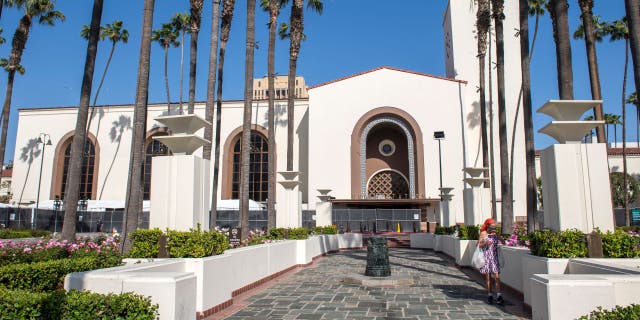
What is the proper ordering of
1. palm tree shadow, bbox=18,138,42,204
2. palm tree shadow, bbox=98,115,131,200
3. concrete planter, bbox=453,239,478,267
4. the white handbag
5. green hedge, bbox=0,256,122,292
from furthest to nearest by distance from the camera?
palm tree shadow, bbox=18,138,42,204 → palm tree shadow, bbox=98,115,131,200 → concrete planter, bbox=453,239,478,267 → the white handbag → green hedge, bbox=0,256,122,292

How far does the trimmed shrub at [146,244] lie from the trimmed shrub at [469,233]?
1053 cm

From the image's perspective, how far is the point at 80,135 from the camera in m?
13.3

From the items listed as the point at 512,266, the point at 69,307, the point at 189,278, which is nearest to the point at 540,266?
the point at 512,266

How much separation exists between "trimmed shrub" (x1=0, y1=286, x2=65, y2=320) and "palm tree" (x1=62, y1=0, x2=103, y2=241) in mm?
8372

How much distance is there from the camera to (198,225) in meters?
8.62

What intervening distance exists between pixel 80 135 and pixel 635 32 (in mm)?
14442

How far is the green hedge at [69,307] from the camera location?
4.61m

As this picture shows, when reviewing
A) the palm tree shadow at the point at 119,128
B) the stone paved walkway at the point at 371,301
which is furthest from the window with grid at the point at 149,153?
the stone paved walkway at the point at 371,301

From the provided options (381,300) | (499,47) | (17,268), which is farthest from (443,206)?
(17,268)

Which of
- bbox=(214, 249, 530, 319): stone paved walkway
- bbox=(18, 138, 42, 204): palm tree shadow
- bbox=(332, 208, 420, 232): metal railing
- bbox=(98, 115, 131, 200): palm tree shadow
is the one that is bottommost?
bbox=(214, 249, 530, 319): stone paved walkway

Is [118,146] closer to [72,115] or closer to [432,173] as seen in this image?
[72,115]

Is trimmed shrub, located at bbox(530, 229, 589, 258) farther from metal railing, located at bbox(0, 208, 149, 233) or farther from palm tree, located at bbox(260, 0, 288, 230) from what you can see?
metal railing, located at bbox(0, 208, 149, 233)

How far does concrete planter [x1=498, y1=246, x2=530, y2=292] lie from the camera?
936 cm

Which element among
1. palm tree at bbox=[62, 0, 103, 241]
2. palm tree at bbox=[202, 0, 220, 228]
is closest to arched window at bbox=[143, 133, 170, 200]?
palm tree at bbox=[202, 0, 220, 228]
